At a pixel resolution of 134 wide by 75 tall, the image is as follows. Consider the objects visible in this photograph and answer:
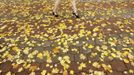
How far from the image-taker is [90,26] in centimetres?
709

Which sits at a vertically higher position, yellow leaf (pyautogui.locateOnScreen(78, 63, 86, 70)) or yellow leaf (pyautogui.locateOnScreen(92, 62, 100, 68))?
yellow leaf (pyautogui.locateOnScreen(78, 63, 86, 70))

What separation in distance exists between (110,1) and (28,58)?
6.07m

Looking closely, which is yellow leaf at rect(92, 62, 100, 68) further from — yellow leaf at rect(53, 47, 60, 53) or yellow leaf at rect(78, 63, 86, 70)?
yellow leaf at rect(53, 47, 60, 53)

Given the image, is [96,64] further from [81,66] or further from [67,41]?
[67,41]

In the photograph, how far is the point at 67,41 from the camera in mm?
6148

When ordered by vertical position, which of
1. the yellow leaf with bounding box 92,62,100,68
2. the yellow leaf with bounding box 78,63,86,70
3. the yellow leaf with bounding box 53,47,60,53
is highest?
the yellow leaf with bounding box 53,47,60,53

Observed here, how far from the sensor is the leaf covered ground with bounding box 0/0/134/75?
5090 millimetres

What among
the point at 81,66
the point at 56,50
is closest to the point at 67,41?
the point at 56,50

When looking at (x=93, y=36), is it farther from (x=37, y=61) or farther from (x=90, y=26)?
(x=37, y=61)

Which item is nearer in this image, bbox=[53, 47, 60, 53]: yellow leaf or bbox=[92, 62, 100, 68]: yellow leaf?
bbox=[92, 62, 100, 68]: yellow leaf

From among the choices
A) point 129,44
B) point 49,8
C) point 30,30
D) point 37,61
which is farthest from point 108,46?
point 49,8

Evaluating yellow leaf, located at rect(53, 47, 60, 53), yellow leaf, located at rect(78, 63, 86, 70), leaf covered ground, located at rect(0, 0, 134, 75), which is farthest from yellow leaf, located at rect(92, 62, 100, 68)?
yellow leaf, located at rect(53, 47, 60, 53)

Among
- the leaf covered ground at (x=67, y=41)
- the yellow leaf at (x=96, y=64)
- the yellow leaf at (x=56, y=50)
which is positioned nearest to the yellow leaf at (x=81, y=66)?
the leaf covered ground at (x=67, y=41)

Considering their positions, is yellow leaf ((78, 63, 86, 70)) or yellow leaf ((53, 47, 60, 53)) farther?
yellow leaf ((53, 47, 60, 53))
